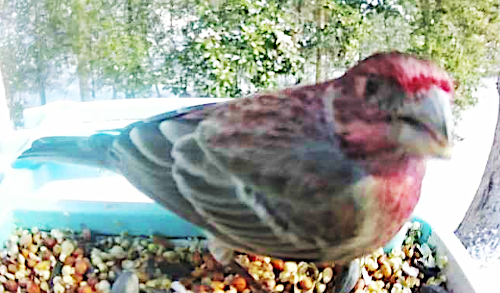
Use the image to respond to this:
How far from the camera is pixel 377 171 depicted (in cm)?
65

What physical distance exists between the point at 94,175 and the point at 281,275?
0.26m

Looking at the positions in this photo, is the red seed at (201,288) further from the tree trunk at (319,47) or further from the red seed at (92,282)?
the tree trunk at (319,47)

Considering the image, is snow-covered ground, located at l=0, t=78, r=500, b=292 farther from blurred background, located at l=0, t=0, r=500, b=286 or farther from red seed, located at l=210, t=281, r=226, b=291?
red seed, located at l=210, t=281, r=226, b=291

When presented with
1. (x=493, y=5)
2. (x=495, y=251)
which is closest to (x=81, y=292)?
(x=493, y=5)

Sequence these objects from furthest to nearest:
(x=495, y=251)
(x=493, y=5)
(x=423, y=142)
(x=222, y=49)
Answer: (x=495, y=251) → (x=493, y=5) → (x=222, y=49) → (x=423, y=142)

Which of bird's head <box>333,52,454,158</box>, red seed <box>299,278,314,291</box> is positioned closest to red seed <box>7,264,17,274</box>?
red seed <box>299,278,314,291</box>

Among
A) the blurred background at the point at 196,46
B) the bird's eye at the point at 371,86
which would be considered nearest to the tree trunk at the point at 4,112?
the blurred background at the point at 196,46

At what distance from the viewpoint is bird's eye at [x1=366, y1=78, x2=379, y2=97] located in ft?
2.00

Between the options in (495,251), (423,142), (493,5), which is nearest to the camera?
(423,142)

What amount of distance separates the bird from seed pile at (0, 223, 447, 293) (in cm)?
5

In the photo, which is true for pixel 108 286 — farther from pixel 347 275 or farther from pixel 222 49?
pixel 222 49

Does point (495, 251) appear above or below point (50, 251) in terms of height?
below

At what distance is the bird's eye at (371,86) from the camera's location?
0.61 m

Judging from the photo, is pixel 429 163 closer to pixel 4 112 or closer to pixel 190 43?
pixel 190 43
